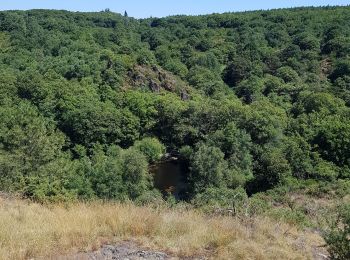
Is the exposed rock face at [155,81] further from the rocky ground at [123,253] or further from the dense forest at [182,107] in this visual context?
the rocky ground at [123,253]

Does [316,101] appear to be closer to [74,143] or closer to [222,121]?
[222,121]

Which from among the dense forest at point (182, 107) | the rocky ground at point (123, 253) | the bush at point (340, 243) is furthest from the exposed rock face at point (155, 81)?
the bush at point (340, 243)

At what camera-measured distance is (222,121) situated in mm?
52969

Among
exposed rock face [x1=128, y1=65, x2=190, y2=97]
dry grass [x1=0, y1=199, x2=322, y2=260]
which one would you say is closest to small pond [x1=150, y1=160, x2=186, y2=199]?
exposed rock face [x1=128, y1=65, x2=190, y2=97]

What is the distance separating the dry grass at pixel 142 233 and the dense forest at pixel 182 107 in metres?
2.53

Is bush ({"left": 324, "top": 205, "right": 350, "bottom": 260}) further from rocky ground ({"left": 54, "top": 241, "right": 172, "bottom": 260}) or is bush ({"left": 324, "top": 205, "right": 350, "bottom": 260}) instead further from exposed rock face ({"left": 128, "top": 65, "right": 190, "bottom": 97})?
exposed rock face ({"left": 128, "top": 65, "right": 190, "bottom": 97})

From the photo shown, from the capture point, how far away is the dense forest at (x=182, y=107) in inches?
1331

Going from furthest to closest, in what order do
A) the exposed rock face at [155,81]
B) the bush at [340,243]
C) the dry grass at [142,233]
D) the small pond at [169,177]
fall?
the exposed rock face at [155,81]
the small pond at [169,177]
the dry grass at [142,233]
the bush at [340,243]

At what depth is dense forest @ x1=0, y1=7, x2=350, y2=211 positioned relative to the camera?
3381 cm

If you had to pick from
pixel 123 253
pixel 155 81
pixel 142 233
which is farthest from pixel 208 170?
pixel 155 81

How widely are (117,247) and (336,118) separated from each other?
4484cm

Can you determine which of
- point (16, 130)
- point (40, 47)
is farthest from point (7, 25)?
point (16, 130)

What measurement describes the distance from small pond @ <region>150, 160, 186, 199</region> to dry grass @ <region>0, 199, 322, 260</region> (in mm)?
31482

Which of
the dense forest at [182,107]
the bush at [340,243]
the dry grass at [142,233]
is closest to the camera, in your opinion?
the bush at [340,243]
